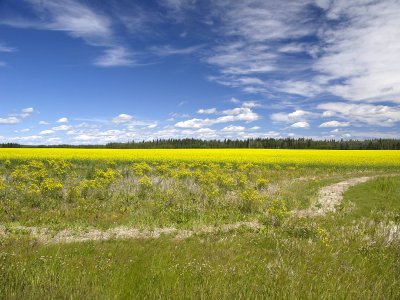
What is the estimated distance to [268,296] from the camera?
5.05 metres

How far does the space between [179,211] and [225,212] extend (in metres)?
2.04

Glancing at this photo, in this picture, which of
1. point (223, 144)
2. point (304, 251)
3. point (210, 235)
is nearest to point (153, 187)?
point (210, 235)

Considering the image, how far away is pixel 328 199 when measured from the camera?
62.7ft

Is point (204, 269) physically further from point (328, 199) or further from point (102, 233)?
point (328, 199)

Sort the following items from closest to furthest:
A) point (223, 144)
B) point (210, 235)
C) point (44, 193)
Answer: point (210, 235) → point (44, 193) → point (223, 144)

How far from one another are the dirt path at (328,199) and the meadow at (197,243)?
1.08 ft

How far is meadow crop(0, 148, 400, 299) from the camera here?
5344 mm

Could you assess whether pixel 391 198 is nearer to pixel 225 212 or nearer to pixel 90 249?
pixel 225 212

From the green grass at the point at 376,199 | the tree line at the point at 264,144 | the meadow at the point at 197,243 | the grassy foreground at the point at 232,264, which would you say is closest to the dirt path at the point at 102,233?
the meadow at the point at 197,243

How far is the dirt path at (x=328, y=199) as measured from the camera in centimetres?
1580

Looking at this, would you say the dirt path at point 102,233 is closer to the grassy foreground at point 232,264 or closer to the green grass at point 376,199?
the grassy foreground at point 232,264

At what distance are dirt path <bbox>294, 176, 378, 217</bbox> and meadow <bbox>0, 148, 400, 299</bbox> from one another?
33 centimetres

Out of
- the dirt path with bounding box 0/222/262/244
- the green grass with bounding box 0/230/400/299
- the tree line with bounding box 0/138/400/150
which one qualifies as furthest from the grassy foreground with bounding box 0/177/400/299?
the tree line with bounding box 0/138/400/150

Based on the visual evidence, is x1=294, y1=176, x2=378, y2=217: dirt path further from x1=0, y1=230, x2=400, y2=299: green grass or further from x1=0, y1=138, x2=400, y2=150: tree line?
x1=0, y1=138, x2=400, y2=150: tree line
